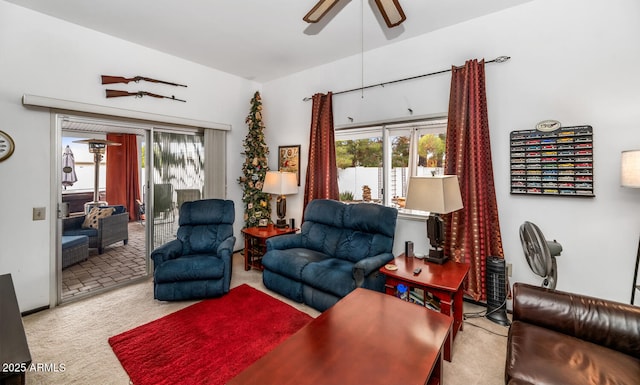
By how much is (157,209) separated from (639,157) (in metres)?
4.90

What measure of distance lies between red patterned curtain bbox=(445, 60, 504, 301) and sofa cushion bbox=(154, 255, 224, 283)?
8.35 feet

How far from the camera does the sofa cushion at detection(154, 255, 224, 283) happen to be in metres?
2.88

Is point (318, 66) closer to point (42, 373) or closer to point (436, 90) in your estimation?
point (436, 90)

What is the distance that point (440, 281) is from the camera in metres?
2.12

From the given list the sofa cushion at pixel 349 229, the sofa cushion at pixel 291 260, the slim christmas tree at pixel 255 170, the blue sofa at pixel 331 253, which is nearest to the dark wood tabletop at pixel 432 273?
the blue sofa at pixel 331 253

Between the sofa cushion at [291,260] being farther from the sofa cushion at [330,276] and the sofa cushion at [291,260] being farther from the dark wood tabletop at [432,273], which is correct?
the dark wood tabletop at [432,273]

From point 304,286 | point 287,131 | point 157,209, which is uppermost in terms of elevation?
point 287,131

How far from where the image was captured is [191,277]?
115 inches

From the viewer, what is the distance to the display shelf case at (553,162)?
7.63 feet

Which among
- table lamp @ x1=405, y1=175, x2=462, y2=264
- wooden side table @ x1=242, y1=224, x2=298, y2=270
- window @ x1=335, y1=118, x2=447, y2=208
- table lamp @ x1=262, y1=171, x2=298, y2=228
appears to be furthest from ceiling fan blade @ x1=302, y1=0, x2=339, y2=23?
wooden side table @ x1=242, y1=224, x2=298, y2=270

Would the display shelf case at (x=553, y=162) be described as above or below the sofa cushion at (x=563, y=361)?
above

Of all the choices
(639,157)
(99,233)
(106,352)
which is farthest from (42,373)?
(639,157)

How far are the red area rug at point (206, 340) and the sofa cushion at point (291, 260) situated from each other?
33 centimetres

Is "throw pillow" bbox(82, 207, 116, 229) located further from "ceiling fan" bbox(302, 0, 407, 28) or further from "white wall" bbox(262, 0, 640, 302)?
"white wall" bbox(262, 0, 640, 302)
